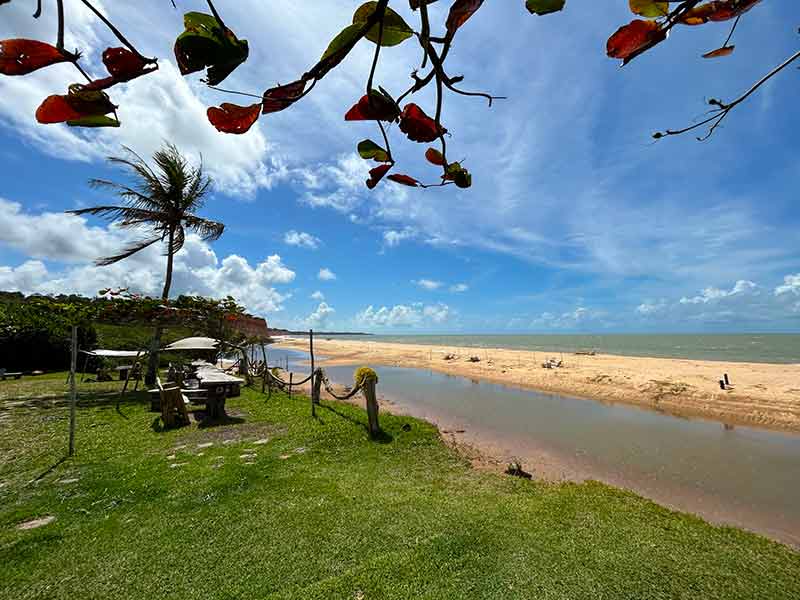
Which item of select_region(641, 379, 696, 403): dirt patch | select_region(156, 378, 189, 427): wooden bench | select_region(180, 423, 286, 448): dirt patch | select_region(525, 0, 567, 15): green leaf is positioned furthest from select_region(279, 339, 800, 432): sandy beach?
select_region(525, 0, 567, 15): green leaf

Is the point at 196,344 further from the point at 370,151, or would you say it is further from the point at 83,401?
the point at 370,151

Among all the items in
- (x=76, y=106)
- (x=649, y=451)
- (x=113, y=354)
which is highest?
(x=76, y=106)

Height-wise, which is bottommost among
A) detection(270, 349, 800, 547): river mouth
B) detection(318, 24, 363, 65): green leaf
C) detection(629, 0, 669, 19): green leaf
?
detection(270, 349, 800, 547): river mouth

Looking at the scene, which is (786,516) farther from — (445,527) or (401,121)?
(401,121)

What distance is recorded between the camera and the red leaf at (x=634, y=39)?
0.65 metres

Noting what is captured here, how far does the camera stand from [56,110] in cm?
51

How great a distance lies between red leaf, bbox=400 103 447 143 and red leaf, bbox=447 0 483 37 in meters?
0.15

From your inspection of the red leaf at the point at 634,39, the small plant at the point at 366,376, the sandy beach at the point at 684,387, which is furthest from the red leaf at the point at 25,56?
the sandy beach at the point at 684,387

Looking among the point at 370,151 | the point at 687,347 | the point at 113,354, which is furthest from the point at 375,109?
the point at 687,347

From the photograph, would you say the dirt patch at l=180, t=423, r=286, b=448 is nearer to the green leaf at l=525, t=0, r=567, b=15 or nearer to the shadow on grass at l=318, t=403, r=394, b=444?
the shadow on grass at l=318, t=403, r=394, b=444

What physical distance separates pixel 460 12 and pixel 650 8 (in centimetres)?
37

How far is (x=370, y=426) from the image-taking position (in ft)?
25.4

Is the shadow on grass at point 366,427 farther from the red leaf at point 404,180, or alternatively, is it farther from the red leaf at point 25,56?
the red leaf at point 25,56

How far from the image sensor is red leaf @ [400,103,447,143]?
73cm
